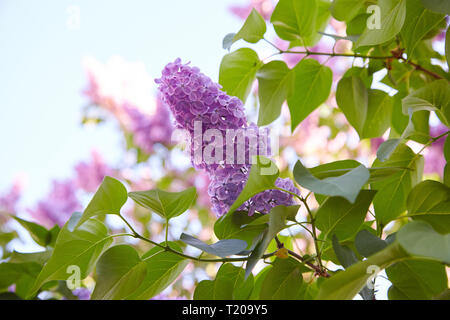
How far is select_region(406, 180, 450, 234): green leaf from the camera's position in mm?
312

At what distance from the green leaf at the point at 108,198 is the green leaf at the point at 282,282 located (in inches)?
4.9

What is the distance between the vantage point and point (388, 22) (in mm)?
325

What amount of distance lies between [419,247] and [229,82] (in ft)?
0.89

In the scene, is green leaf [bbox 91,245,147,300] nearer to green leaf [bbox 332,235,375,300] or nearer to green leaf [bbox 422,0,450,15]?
green leaf [bbox 332,235,375,300]

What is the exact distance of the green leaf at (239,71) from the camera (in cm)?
42

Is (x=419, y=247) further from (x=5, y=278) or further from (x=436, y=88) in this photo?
(x=5, y=278)

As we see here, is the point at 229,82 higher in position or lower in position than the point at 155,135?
lower

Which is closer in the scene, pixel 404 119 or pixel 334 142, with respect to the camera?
pixel 404 119

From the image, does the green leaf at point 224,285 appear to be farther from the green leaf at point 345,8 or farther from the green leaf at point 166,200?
the green leaf at point 345,8

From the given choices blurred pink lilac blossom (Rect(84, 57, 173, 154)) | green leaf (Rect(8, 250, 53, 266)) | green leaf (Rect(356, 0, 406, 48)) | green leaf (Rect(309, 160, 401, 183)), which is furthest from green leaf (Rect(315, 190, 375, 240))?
blurred pink lilac blossom (Rect(84, 57, 173, 154))

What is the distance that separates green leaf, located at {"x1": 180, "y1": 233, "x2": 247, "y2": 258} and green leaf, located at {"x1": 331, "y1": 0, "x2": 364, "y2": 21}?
241mm

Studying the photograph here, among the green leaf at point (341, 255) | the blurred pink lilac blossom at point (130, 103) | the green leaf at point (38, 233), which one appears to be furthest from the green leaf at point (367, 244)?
the blurred pink lilac blossom at point (130, 103)
